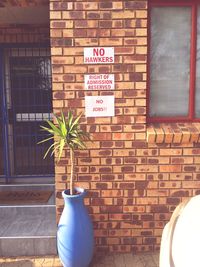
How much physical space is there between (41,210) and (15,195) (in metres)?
0.68

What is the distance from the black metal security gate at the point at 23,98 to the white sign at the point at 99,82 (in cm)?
190

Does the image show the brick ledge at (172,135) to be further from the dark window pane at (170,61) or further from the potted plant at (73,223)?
the potted plant at (73,223)

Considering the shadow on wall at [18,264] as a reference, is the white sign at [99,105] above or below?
above

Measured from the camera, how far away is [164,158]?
145 inches

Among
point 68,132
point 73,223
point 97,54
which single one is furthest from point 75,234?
point 97,54

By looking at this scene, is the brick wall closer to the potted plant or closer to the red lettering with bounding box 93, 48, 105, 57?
the red lettering with bounding box 93, 48, 105, 57

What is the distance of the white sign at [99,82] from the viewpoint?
3.54m

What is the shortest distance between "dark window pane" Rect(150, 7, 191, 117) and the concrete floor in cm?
158

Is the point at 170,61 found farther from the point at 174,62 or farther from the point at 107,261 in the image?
the point at 107,261

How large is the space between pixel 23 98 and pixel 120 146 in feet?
7.72

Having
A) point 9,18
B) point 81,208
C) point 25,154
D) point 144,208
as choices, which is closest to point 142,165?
point 144,208

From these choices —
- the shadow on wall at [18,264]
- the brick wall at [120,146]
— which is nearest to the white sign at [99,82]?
the brick wall at [120,146]

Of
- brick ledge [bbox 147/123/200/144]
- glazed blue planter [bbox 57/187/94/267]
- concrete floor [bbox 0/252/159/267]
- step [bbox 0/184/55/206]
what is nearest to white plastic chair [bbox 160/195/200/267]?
glazed blue planter [bbox 57/187/94/267]

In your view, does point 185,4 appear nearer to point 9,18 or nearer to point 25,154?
point 9,18
